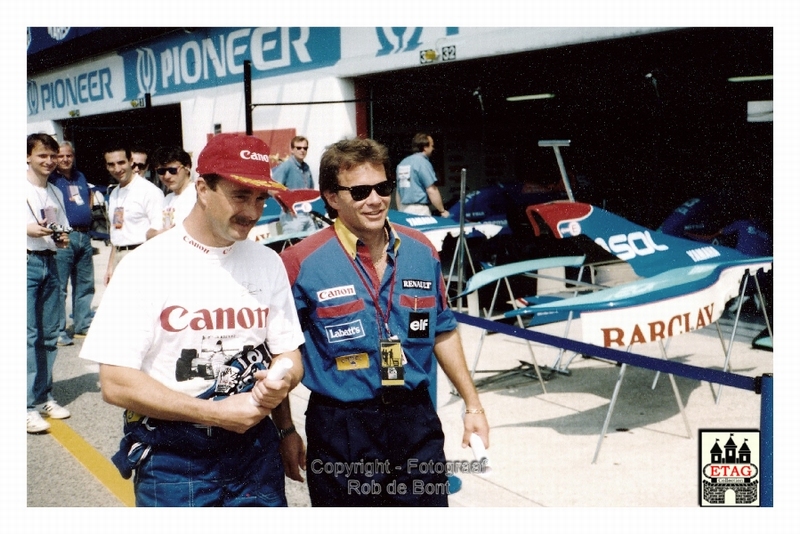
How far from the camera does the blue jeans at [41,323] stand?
14.9ft

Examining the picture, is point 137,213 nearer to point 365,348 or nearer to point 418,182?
point 418,182

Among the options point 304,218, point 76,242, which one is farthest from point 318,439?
point 304,218

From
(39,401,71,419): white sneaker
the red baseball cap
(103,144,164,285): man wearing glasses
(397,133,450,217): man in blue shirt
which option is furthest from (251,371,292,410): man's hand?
(397,133,450,217): man in blue shirt

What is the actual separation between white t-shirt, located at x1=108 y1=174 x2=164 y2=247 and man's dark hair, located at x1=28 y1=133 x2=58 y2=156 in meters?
1.39

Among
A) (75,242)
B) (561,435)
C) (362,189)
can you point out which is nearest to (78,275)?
(75,242)

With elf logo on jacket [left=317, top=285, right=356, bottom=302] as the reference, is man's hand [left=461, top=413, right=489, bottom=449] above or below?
below

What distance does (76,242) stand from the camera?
6.53 metres

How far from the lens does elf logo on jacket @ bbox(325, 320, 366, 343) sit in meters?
2.34

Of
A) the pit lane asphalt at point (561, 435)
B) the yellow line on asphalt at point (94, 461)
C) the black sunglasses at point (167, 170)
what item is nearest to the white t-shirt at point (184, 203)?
the black sunglasses at point (167, 170)

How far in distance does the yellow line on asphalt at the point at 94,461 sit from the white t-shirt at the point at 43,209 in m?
1.18

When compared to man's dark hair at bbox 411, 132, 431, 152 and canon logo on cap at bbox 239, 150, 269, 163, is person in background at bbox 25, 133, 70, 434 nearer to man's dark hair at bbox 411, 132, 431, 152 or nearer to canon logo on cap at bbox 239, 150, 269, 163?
canon logo on cap at bbox 239, 150, 269, 163
